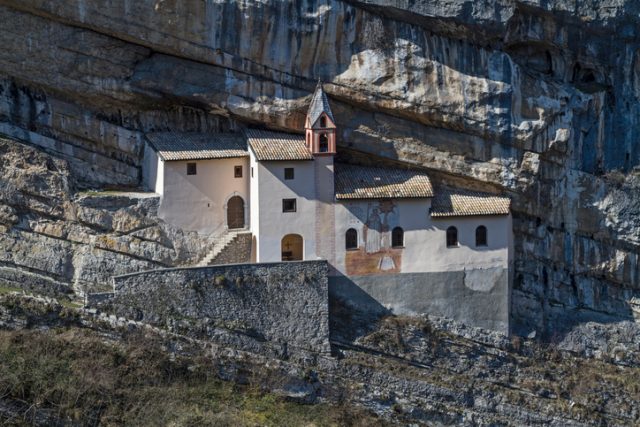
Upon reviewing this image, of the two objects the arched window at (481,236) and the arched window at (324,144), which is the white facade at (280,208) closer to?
the arched window at (324,144)

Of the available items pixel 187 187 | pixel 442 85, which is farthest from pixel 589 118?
pixel 187 187

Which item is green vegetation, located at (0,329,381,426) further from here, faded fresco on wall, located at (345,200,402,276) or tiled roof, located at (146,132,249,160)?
tiled roof, located at (146,132,249,160)

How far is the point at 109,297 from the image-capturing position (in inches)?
1793

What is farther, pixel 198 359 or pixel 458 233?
pixel 458 233

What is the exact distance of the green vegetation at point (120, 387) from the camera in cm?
4269

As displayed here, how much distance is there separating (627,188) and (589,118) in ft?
9.84

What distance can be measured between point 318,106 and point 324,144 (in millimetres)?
1411

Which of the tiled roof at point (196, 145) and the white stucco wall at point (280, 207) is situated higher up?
the tiled roof at point (196, 145)

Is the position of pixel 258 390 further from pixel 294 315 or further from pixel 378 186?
pixel 378 186

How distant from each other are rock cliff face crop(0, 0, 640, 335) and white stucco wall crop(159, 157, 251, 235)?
2026 mm

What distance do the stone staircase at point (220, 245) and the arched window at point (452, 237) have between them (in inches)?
287

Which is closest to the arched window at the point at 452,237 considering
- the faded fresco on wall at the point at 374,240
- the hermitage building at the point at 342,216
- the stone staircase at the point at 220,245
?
the hermitage building at the point at 342,216

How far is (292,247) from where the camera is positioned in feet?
166

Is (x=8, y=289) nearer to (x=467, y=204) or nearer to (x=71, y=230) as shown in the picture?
(x=71, y=230)
